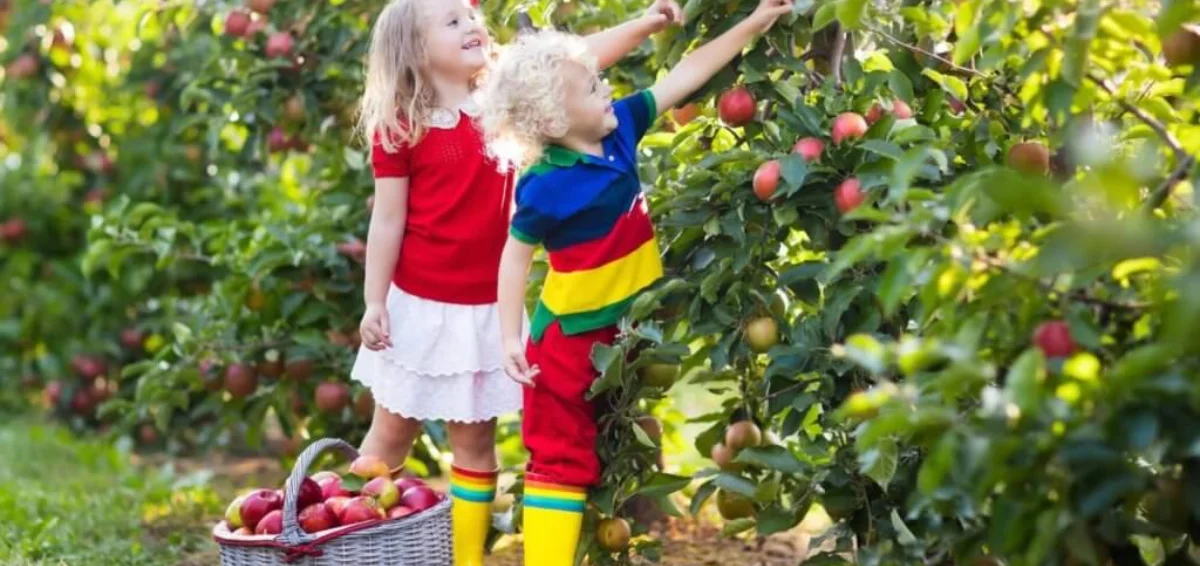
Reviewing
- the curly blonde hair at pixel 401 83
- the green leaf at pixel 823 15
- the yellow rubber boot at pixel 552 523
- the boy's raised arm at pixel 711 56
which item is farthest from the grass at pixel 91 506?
the green leaf at pixel 823 15

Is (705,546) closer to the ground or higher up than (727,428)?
closer to the ground

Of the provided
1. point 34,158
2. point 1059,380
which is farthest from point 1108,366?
point 34,158

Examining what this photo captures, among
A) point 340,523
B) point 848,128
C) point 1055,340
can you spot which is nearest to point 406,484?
point 340,523

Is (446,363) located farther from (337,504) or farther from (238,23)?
(238,23)

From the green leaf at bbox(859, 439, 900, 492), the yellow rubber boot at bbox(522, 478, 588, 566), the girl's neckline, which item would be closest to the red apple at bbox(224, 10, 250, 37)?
the girl's neckline

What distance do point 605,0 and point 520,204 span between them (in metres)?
0.69

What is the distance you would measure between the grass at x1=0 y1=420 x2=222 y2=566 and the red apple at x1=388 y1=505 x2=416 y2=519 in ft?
2.90

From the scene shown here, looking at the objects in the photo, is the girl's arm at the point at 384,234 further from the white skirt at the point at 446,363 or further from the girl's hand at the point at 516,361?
the girl's hand at the point at 516,361

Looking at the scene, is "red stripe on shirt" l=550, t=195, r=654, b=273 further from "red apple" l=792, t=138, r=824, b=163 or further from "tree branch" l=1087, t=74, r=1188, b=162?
"tree branch" l=1087, t=74, r=1188, b=162

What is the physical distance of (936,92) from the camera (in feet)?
9.19

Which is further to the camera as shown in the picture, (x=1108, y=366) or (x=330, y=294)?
(x=330, y=294)

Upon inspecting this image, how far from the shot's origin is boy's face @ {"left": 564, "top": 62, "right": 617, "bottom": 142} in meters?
2.71

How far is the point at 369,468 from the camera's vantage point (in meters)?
2.94

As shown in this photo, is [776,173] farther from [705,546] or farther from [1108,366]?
[705,546]
